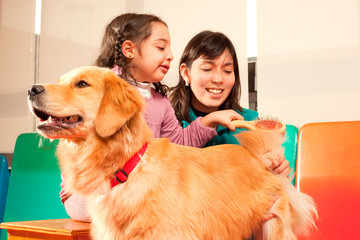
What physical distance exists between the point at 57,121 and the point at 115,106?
6.5 inches

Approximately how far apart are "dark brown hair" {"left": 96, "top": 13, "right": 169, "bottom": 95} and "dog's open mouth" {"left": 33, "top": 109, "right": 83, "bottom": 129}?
569 millimetres

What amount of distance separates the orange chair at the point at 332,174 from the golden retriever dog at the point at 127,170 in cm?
77

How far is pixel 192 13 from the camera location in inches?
115

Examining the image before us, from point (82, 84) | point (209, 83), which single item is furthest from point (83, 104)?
point (209, 83)

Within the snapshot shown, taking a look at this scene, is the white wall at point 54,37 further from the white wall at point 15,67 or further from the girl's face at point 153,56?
the girl's face at point 153,56

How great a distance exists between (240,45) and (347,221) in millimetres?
1360

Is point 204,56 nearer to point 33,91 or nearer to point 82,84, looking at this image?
point 82,84

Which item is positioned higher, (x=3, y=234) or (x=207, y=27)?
(x=207, y=27)

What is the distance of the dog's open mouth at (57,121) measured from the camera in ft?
3.53

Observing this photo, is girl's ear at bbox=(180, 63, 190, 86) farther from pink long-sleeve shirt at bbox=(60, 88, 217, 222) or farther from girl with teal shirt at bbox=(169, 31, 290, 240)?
pink long-sleeve shirt at bbox=(60, 88, 217, 222)

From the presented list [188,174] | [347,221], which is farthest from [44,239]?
[347,221]

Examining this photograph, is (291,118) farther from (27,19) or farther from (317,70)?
(27,19)

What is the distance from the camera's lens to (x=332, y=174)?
192 centimetres

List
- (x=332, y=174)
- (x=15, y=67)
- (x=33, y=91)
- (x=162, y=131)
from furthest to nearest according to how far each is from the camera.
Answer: (x=15, y=67) → (x=332, y=174) → (x=162, y=131) → (x=33, y=91)
